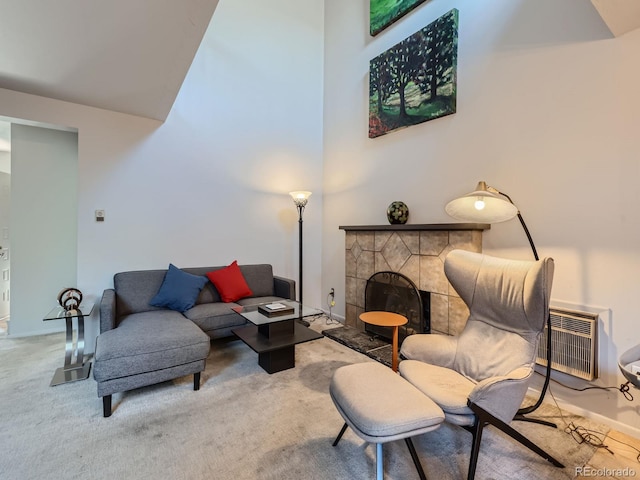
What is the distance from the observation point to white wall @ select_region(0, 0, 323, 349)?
3117 mm


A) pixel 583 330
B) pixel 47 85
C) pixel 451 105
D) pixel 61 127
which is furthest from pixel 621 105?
pixel 61 127

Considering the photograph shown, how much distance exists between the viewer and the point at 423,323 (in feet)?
9.77

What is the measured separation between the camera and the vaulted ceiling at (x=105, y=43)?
1.64 metres

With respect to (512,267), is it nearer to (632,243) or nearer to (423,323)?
(632,243)

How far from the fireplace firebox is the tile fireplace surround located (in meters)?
0.07

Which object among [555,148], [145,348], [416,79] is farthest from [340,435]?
[416,79]

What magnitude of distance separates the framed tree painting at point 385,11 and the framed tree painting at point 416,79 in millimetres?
349

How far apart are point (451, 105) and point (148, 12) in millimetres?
2550

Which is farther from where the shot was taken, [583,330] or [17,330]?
[17,330]

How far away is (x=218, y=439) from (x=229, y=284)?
6.29 ft

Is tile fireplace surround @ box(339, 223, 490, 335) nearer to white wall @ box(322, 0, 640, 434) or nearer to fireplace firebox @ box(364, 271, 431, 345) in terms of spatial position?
fireplace firebox @ box(364, 271, 431, 345)

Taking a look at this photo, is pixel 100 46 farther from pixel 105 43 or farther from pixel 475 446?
pixel 475 446

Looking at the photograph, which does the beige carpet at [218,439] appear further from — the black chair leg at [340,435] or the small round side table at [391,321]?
the small round side table at [391,321]

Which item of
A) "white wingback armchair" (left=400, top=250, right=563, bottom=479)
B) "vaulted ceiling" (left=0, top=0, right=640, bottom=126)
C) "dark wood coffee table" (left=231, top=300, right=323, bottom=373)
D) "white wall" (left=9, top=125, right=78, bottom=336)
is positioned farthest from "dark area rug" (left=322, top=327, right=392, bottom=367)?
"white wall" (left=9, top=125, right=78, bottom=336)
